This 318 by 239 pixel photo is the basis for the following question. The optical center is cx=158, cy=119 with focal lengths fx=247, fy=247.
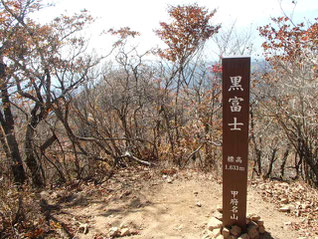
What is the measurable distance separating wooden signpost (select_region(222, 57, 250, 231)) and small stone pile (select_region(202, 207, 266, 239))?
0.75ft

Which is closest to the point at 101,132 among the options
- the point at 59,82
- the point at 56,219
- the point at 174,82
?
the point at 59,82

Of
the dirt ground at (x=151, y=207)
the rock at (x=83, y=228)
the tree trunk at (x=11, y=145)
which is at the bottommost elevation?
the rock at (x=83, y=228)

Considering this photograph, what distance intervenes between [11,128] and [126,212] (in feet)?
16.3

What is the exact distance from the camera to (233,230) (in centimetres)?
346

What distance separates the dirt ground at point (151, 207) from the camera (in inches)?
157

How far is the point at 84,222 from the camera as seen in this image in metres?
4.43

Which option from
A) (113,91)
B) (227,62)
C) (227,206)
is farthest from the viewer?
(113,91)

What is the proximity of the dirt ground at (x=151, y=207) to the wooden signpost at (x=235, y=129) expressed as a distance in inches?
33.5

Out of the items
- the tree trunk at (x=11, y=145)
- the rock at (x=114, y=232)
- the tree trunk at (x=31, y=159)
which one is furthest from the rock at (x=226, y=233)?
the tree trunk at (x=11, y=145)

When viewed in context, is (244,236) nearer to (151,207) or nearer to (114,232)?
(151,207)

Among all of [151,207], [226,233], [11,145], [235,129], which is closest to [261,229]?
[226,233]

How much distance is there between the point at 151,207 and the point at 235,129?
2381mm

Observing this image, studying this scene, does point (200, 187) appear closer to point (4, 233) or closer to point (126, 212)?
point (126, 212)

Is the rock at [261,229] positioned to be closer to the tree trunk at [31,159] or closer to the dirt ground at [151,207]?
the dirt ground at [151,207]
